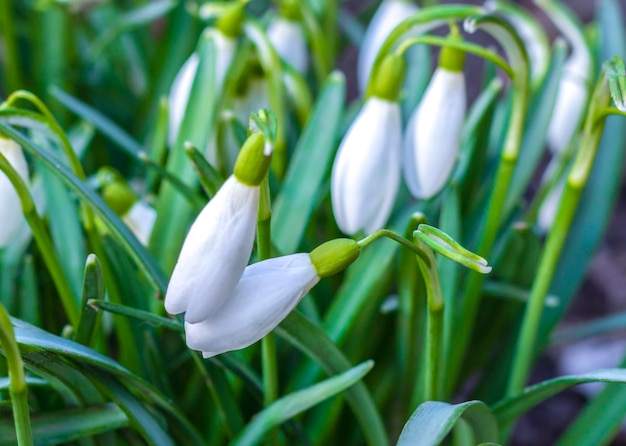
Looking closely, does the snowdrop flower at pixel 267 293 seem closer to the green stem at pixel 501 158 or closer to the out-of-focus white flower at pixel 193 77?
the green stem at pixel 501 158

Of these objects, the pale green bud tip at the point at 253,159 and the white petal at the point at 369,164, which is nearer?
the pale green bud tip at the point at 253,159

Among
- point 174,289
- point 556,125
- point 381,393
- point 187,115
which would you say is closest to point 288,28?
point 187,115

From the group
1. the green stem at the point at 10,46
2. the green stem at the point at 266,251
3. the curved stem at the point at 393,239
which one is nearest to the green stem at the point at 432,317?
the curved stem at the point at 393,239

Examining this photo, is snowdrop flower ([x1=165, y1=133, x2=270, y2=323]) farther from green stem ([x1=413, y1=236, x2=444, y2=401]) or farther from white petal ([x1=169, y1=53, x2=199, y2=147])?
white petal ([x1=169, y1=53, x2=199, y2=147])

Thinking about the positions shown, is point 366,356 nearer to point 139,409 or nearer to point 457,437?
point 457,437

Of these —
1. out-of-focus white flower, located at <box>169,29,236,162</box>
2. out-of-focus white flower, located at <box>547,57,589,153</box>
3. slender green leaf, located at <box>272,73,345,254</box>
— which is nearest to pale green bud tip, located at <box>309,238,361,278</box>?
slender green leaf, located at <box>272,73,345,254</box>
